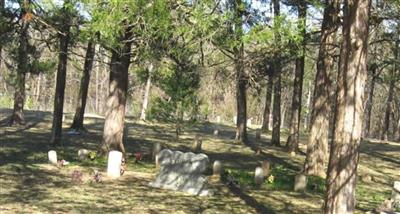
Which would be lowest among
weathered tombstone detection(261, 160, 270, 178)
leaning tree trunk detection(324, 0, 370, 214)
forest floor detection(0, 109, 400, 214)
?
forest floor detection(0, 109, 400, 214)

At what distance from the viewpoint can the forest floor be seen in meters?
11.7

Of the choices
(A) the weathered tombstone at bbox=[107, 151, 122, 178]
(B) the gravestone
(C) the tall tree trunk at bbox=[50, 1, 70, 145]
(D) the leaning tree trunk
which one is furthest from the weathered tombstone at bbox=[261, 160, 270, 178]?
(C) the tall tree trunk at bbox=[50, 1, 70, 145]

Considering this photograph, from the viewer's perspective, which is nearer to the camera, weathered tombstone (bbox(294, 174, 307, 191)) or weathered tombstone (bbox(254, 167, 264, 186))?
weathered tombstone (bbox(294, 174, 307, 191))

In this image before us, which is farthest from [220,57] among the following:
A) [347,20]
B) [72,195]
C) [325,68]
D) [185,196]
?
[347,20]

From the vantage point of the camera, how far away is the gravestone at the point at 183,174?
13.9 m

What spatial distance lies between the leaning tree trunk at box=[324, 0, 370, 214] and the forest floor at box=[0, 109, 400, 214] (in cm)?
315

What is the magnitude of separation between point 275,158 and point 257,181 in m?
7.57

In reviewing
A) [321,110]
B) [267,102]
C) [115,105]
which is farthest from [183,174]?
[267,102]

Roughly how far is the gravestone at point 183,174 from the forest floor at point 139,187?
33cm

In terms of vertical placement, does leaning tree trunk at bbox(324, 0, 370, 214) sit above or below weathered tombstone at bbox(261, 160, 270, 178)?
above

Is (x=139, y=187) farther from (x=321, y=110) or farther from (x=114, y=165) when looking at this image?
(x=321, y=110)

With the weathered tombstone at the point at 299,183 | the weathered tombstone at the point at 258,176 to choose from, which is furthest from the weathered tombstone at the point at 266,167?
the weathered tombstone at the point at 299,183

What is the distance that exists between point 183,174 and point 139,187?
1.15 metres

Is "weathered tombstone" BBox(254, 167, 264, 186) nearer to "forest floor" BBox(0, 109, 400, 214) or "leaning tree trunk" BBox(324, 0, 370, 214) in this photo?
"forest floor" BBox(0, 109, 400, 214)
